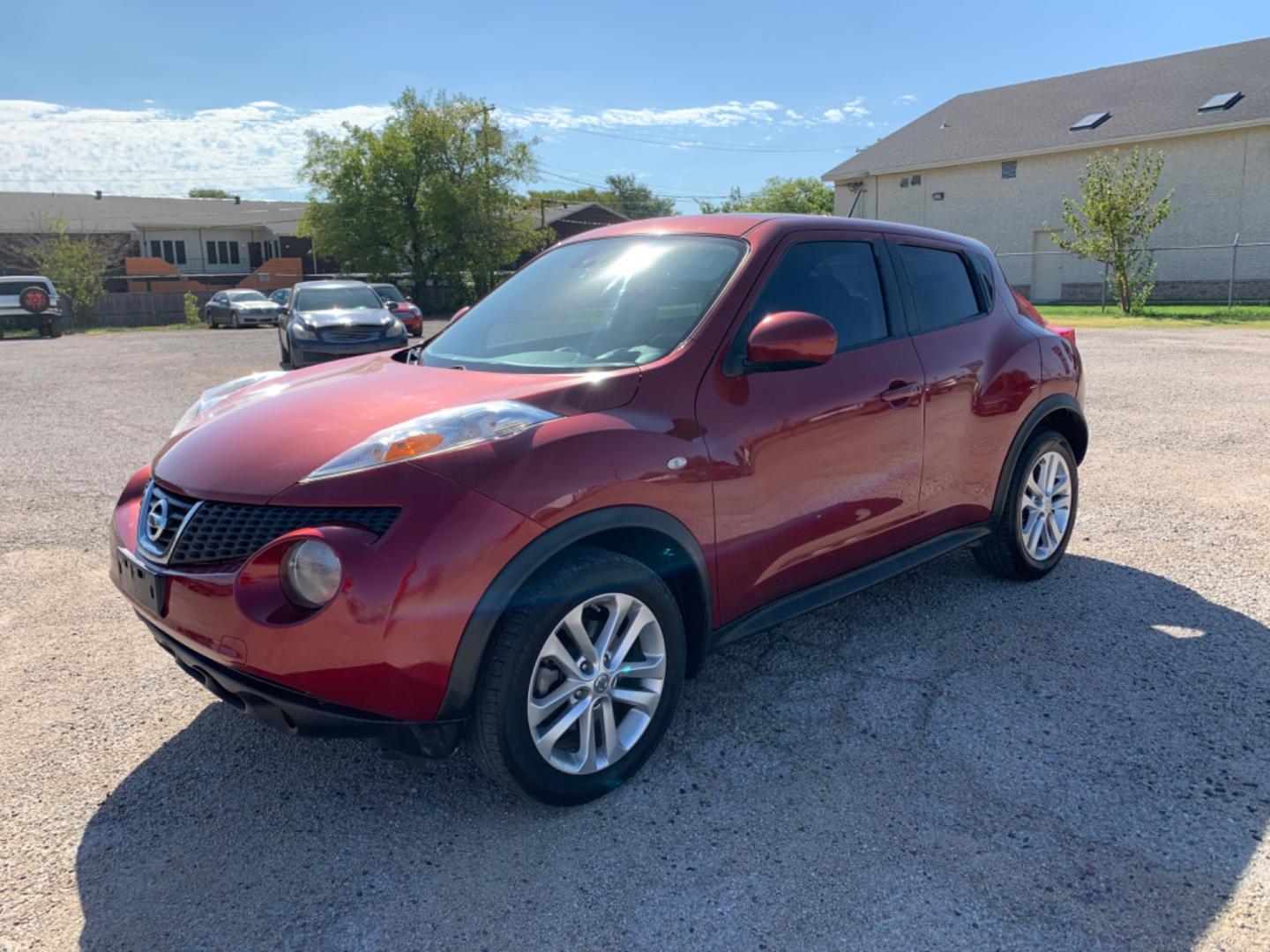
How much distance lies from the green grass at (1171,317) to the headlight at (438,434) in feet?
71.2

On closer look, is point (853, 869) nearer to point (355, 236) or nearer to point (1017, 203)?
point (1017, 203)

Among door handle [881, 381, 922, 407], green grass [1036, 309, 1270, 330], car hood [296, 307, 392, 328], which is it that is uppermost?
car hood [296, 307, 392, 328]

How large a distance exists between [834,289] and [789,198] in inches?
2500

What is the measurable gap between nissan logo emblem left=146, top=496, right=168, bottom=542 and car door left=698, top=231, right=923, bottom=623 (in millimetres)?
1725

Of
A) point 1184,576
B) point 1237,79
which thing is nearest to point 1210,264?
point 1237,79

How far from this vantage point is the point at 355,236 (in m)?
39.4

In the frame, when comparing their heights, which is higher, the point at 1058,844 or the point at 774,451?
the point at 774,451

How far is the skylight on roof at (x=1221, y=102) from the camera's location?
28734 millimetres

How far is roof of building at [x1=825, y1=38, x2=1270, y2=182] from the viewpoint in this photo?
29578mm

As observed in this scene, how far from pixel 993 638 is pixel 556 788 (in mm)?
2256

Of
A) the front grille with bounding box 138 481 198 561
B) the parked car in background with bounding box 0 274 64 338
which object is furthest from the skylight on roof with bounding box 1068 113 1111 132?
the front grille with bounding box 138 481 198 561

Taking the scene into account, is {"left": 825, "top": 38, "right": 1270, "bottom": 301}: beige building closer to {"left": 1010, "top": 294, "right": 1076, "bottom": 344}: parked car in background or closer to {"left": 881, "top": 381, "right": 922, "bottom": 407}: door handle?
{"left": 1010, "top": 294, "right": 1076, "bottom": 344}: parked car in background

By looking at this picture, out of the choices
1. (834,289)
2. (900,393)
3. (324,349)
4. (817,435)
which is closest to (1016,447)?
(900,393)

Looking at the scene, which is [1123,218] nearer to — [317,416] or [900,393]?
[900,393]
